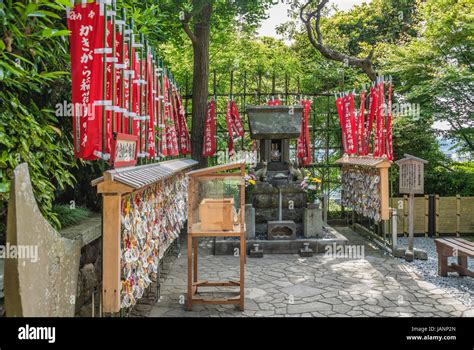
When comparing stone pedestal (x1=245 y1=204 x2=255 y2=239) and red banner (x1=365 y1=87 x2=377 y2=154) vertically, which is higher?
red banner (x1=365 y1=87 x2=377 y2=154)

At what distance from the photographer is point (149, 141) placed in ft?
24.3

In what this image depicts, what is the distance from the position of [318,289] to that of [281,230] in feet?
11.4

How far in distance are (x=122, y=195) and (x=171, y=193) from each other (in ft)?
11.4

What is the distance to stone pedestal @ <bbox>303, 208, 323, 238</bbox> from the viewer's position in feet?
36.2

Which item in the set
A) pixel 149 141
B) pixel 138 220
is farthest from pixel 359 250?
pixel 138 220

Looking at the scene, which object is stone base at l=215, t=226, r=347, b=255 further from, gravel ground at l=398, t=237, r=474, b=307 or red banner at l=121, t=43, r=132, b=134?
red banner at l=121, t=43, r=132, b=134

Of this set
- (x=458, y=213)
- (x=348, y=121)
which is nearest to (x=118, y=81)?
(x=348, y=121)

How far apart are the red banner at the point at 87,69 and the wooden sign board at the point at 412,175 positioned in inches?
287

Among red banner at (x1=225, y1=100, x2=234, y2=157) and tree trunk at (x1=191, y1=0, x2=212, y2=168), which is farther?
tree trunk at (x1=191, y1=0, x2=212, y2=168)

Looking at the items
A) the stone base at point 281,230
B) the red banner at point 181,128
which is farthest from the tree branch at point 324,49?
the stone base at point 281,230

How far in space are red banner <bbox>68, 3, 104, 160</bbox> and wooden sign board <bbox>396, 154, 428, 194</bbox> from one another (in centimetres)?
729

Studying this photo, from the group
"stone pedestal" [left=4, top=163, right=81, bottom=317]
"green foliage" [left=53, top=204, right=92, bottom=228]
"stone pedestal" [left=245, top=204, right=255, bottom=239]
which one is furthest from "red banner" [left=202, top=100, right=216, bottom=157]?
"stone pedestal" [left=4, top=163, right=81, bottom=317]

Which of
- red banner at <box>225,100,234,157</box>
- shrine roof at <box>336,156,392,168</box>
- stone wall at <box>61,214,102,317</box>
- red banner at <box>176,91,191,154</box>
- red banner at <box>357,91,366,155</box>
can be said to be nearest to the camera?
stone wall at <box>61,214,102,317</box>
